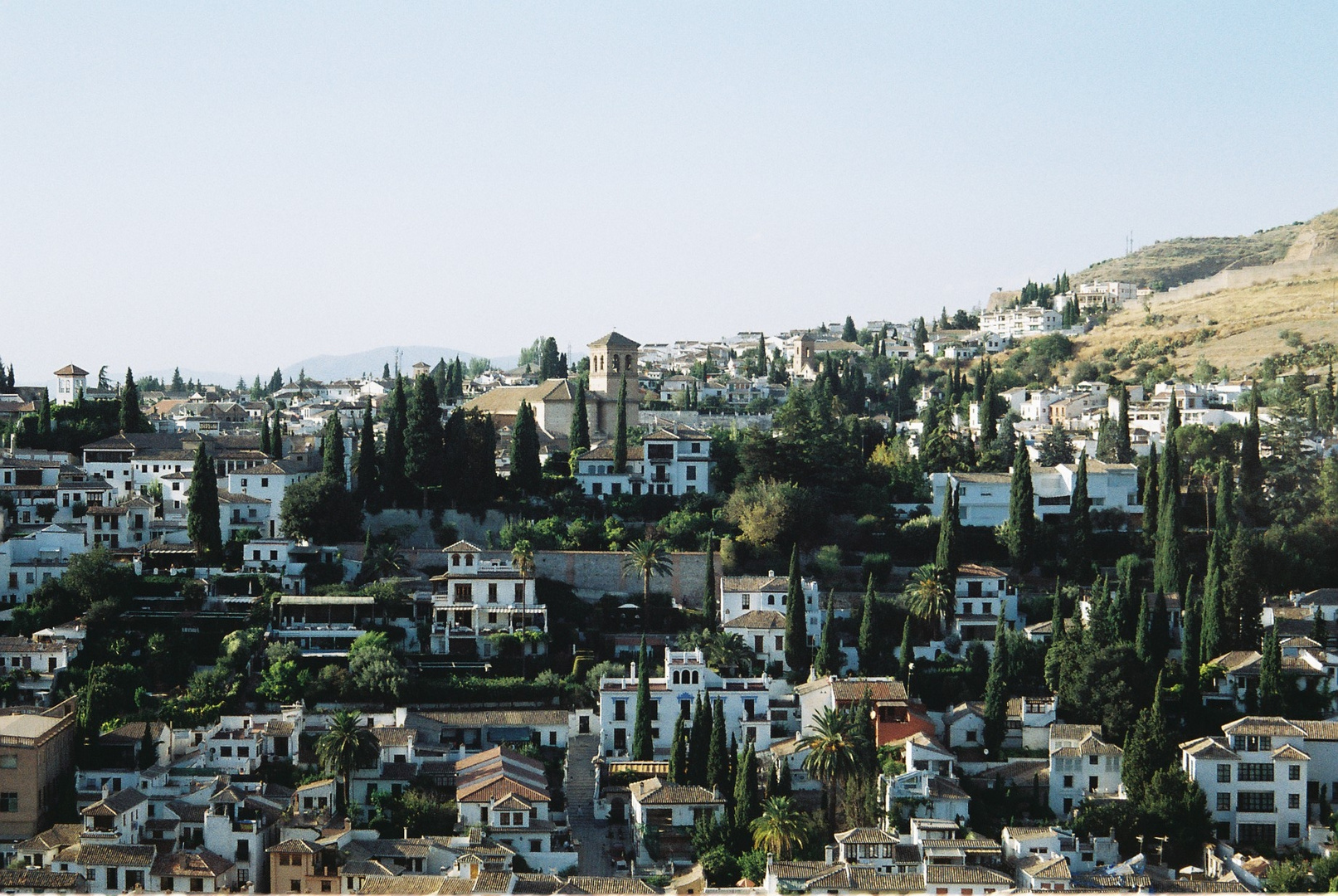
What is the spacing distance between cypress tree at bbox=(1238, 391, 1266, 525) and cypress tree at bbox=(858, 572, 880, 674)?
42.9 feet

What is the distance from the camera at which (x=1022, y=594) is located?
45.4 metres

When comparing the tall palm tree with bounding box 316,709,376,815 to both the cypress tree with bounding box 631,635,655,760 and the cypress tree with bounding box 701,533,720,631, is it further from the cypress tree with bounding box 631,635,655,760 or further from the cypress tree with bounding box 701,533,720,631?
the cypress tree with bounding box 701,533,720,631

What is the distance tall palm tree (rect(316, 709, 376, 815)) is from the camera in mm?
35438

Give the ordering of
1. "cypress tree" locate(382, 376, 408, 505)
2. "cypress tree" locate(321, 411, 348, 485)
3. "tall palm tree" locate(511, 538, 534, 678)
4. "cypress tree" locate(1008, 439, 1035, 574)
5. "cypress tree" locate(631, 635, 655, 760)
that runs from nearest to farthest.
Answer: "cypress tree" locate(631, 635, 655, 760) → "tall palm tree" locate(511, 538, 534, 678) → "cypress tree" locate(1008, 439, 1035, 574) → "cypress tree" locate(321, 411, 348, 485) → "cypress tree" locate(382, 376, 408, 505)

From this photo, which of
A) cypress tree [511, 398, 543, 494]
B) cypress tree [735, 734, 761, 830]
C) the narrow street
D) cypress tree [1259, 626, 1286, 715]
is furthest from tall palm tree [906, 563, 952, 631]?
cypress tree [511, 398, 543, 494]

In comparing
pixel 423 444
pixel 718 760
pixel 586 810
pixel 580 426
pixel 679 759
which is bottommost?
pixel 586 810

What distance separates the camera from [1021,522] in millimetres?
46094

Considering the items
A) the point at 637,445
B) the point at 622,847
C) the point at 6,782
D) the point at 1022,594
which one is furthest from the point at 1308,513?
the point at 6,782

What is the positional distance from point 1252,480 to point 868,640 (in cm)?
1472

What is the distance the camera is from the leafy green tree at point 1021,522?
46.1 metres

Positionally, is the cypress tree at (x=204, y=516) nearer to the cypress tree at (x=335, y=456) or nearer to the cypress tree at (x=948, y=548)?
the cypress tree at (x=335, y=456)

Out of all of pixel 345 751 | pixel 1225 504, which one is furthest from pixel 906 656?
pixel 345 751

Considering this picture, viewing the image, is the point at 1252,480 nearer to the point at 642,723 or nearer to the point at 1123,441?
the point at 1123,441

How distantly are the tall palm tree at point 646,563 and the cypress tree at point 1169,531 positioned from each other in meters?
12.7
